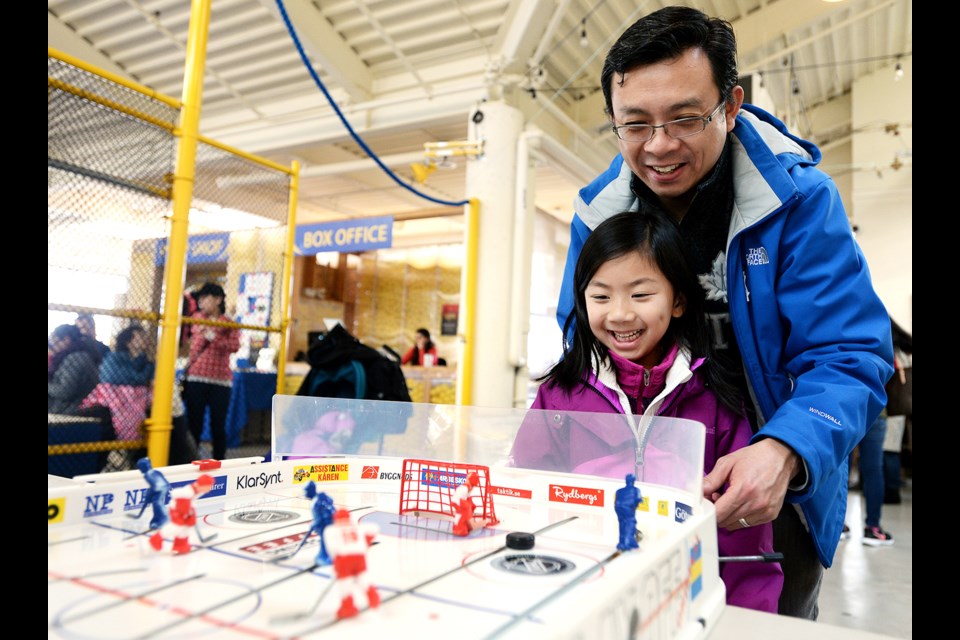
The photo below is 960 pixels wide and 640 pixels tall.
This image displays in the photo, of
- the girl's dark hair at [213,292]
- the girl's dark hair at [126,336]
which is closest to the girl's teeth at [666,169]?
the girl's dark hair at [126,336]

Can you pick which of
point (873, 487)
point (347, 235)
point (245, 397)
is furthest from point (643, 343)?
point (347, 235)

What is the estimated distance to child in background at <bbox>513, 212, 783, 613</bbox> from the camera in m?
1.10

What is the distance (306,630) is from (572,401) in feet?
2.55

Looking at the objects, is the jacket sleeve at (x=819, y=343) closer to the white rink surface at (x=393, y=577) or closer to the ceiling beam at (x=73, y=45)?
the white rink surface at (x=393, y=577)

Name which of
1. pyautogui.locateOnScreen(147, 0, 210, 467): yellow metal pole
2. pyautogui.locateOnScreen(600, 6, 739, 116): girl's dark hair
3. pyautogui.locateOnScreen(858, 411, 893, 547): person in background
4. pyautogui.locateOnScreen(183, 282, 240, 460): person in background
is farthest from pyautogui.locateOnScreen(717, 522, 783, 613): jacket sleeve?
pyautogui.locateOnScreen(858, 411, 893, 547): person in background

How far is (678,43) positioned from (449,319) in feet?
26.2

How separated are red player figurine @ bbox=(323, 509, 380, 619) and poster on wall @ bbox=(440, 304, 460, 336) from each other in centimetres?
837

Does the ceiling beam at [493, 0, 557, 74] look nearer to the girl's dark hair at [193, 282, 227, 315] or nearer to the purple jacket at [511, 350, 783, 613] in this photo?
the girl's dark hair at [193, 282, 227, 315]

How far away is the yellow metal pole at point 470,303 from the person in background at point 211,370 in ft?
6.48

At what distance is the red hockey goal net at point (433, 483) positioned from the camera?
936 millimetres

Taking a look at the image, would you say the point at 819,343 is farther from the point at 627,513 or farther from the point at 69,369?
the point at 69,369

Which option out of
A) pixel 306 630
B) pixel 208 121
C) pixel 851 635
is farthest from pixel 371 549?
pixel 208 121

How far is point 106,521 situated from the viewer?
812 millimetres

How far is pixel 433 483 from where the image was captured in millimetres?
975
